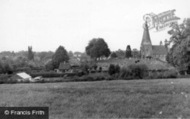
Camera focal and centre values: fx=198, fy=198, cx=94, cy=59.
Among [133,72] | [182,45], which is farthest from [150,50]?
[182,45]

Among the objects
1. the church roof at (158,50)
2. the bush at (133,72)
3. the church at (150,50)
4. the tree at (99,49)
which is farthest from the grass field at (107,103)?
the church roof at (158,50)

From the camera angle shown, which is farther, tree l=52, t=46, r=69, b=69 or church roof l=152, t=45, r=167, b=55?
church roof l=152, t=45, r=167, b=55

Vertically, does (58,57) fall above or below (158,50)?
below

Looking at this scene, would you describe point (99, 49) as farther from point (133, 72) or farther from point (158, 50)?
point (133, 72)

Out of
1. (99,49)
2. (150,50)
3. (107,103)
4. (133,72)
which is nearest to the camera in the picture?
(107,103)

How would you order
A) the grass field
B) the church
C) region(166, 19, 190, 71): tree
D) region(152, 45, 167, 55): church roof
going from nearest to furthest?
the grass field
region(166, 19, 190, 71): tree
the church
region(152, 45, 167, 55): church roof

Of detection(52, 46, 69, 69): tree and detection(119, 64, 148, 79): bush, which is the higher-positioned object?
detection(52, 46, 69, 69): tree

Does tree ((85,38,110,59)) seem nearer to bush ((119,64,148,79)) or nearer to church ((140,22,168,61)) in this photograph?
church ((140,22,168,61))

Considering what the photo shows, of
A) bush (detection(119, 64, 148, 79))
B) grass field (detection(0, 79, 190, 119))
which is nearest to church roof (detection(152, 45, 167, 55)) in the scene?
bush (detection(119, 64, 148, 79))

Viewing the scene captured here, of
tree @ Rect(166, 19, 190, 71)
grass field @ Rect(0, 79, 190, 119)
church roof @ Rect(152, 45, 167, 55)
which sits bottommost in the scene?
grass field @ Rect(0, 79, 190, 119)

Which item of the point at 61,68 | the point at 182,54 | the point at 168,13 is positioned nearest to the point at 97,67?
the point at 61,68

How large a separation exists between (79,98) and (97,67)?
4186 centimetres

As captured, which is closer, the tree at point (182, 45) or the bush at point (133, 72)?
the tree at point (182, 45)

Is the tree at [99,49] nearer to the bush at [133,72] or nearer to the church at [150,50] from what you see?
the church at [150,50]
